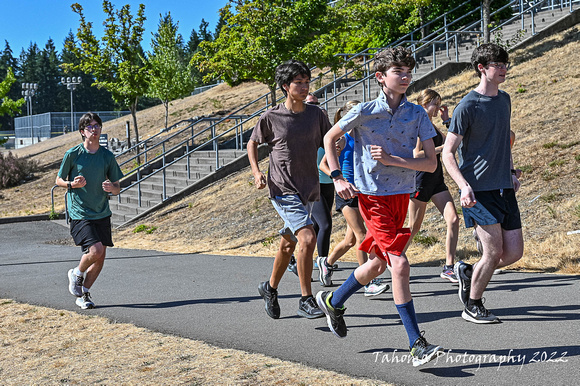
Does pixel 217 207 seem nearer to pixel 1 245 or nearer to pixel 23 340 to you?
pixel 1 245

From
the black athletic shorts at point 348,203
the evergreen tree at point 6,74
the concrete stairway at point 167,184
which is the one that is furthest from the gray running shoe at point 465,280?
the evergreen tree at point 6,74

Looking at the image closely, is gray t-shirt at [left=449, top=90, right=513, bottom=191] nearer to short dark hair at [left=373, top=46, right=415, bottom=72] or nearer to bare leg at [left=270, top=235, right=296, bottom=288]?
short dark hair at [left=373, top=46, right=415, bottom=72]

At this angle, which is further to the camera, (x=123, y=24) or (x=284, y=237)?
(x=123, y=24)

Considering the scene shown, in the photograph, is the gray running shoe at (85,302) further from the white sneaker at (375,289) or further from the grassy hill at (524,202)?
the grassy hill at (524,202)

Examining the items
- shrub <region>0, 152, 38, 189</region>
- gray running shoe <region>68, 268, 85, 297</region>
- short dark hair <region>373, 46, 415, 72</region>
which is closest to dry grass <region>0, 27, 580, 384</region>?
gray running shoe <region>68, 268, 85, 297</region>

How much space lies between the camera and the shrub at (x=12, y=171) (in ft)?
93.8

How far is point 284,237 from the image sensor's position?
5.61 metres

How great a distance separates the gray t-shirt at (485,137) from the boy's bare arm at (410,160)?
1.81ft

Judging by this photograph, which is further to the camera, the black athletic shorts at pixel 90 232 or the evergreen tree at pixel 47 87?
the evergreen tree at pixel 47 87

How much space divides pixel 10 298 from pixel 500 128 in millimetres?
5663

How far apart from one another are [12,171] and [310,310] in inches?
1043

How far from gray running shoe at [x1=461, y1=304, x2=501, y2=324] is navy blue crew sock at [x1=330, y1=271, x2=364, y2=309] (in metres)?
1.07

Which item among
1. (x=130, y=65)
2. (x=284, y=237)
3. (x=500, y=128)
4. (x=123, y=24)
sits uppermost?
(x=123, y=24)

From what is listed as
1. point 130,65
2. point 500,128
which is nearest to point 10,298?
point 500,128
